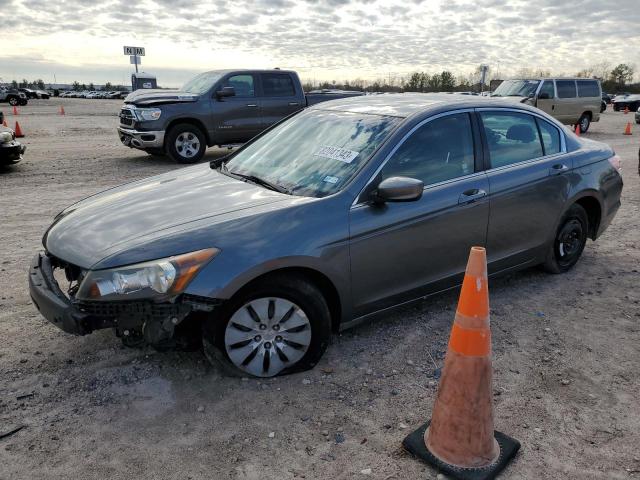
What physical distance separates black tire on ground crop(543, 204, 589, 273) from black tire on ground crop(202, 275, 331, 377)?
256 centimetres

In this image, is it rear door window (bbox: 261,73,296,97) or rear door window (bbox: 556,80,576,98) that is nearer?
rear door window (bbox: 261,73,296,97)

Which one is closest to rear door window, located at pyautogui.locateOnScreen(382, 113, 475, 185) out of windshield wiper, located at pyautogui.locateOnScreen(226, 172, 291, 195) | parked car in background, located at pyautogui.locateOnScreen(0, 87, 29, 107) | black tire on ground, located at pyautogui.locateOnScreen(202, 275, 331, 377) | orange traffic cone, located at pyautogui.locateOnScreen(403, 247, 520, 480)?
windshield wiper, located at pyautogui.locateOnScreen(226, 172, 291, 195)

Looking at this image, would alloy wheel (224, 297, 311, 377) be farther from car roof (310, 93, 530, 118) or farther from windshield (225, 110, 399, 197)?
car roof (310, 93, 530, 118)

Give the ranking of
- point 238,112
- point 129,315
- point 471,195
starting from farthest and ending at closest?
point 238,112 < point 471,195 < point 129,315

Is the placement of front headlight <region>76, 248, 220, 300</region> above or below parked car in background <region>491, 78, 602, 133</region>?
below

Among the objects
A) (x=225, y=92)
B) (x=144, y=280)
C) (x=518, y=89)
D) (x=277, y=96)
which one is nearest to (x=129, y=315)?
(x=144, y=280)

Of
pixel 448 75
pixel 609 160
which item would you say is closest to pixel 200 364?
pixel 609 160

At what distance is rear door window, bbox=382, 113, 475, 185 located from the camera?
11.6 ft

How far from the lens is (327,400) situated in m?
3.00

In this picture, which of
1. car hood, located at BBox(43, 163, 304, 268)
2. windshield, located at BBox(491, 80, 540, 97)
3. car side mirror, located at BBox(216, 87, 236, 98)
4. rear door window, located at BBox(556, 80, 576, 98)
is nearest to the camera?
car hood, located at BBox(43, 163, 304, 268)

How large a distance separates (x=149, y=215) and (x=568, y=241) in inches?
146

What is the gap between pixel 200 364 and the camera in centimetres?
332

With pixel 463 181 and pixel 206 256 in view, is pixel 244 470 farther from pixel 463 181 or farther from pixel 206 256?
pixel 463 181

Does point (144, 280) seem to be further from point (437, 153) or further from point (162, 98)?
→ point (162, 98)
